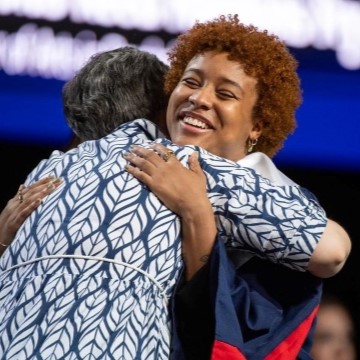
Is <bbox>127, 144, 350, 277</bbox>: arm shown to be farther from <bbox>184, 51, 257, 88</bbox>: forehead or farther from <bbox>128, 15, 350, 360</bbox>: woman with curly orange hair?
<bbox>184, 51, 257, 88</bbox>: forehead

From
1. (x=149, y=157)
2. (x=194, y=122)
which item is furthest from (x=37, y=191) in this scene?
(x=194, y=122)

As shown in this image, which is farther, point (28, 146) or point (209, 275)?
point (28, 146)

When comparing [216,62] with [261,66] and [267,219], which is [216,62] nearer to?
[261,66]

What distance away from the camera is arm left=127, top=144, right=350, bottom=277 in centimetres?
244

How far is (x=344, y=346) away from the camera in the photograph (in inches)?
143

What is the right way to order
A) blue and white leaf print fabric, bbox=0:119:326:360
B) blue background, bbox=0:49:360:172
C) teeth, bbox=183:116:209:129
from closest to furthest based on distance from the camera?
1. blue and white leaf print fabric, bbox=0:119:326:360
2. teeth, bbox=183:116:209:129
3. blue background, bbox=0:49:360:172

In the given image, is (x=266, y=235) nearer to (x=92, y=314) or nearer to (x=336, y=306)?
(x=92, y=314)

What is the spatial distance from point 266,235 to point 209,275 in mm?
119

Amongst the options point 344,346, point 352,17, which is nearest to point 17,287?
point 344,346

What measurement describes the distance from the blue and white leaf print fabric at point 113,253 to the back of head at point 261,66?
10.8 inches

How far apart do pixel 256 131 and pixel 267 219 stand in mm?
394

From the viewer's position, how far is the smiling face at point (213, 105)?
2699 millimetres

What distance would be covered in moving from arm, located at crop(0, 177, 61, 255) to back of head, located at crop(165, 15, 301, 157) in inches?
14.8

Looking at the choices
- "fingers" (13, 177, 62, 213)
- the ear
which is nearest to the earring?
the ear
